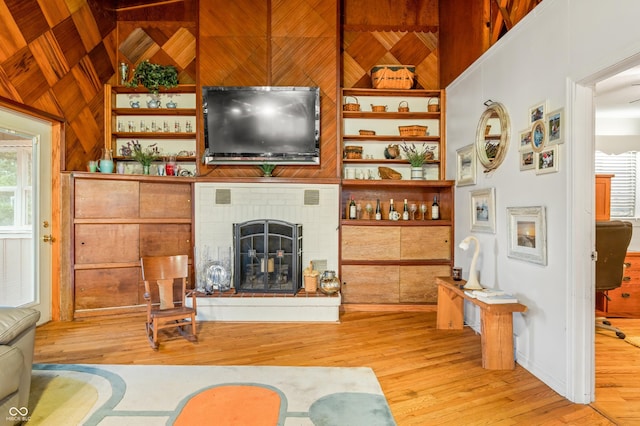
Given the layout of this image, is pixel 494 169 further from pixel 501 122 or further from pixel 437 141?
pixel 437 141

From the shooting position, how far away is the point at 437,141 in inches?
191

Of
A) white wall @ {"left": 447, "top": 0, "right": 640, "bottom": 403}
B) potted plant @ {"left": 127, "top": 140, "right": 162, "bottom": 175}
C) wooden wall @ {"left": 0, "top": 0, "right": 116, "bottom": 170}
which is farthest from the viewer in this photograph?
potted plant @ {"left": 127, "top": 140, "right": 162, "bottom": 175}

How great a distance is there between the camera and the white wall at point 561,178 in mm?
2227

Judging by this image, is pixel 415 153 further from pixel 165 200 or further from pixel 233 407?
pixel 233 407

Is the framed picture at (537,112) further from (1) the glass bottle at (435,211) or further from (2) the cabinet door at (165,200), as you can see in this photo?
(2) the cabinet door at (165,200)

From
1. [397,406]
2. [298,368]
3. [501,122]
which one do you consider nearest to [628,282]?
[501,122]

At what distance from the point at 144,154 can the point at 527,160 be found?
13.8 ft

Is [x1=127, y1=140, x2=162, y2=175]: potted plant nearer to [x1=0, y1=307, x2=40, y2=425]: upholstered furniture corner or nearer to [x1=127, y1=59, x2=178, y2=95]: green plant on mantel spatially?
[x1=127, y1=59, x2=178, y2=95]: green plant on mantel

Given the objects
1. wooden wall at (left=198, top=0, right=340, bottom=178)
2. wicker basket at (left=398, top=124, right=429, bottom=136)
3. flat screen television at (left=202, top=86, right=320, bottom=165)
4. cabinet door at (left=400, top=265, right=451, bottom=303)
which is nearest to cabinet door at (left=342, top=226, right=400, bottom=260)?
cabinet door at (left=400, top=265, right=451, bottom=303)

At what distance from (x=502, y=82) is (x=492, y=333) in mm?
2166

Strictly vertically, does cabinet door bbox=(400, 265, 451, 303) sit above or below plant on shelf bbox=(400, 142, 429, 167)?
below

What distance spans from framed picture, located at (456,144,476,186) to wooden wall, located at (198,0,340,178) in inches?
56.7

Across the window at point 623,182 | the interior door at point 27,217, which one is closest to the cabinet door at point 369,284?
the interior door at point 27,217

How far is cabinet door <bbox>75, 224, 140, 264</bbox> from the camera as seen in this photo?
→ 13.3 feet
